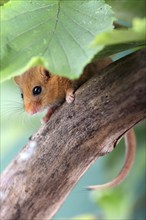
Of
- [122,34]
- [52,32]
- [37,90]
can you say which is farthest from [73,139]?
[37,90]

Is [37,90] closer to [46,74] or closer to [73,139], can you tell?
[46,74]

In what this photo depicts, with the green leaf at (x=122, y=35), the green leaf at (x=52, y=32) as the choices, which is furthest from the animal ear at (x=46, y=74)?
the green leaf at (x=122, y=35)

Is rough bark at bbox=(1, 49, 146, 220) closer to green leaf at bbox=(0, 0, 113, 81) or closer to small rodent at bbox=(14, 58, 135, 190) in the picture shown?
green leaf at bbox=(0, 0, 113, 81)

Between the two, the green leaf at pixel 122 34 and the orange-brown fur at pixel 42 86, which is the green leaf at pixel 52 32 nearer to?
the green leaf at pixel 122 34

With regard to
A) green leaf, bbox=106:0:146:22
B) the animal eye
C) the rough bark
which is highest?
the animal eye

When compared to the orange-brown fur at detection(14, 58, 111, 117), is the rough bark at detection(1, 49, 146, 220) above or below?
below

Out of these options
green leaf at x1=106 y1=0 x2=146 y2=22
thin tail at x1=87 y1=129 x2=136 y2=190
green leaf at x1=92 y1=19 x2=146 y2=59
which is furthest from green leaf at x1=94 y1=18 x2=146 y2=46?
thin tail at x1=87 y1=129 x2=136 y2=190
